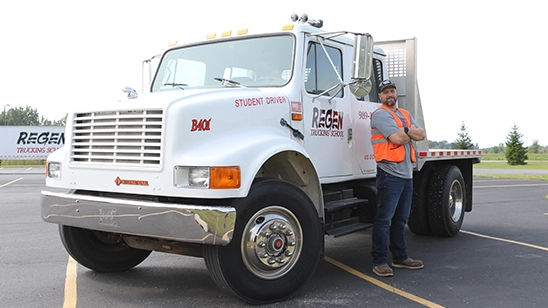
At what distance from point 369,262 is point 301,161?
6.35 feet

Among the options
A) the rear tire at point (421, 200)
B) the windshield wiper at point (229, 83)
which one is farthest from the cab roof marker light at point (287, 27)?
the rear tire at point (421, 200)

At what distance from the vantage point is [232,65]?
19.3 feet

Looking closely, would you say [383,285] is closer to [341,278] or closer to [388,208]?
[341,278]

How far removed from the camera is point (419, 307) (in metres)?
4.69

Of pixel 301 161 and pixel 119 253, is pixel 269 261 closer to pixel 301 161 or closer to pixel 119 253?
pixel 301 161

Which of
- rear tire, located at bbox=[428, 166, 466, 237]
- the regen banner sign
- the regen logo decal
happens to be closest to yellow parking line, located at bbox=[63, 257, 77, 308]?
the regen logo decal

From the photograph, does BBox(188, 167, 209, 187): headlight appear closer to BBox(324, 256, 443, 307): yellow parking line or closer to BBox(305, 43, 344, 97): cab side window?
BBox(305, 43, 344, 97): cab side window

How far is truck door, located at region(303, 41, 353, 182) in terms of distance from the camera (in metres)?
5.68

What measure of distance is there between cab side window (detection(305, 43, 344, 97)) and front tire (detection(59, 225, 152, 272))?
8.27 feet

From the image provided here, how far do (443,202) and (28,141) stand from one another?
33966 mm

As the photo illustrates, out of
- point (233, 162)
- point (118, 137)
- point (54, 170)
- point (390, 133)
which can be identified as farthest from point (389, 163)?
point (54, 170)

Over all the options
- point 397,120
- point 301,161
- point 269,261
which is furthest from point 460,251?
point 269,261

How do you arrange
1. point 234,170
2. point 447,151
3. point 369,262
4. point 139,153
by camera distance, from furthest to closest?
point 447,151 < point 369,262 < point 139,153 < point 234,170

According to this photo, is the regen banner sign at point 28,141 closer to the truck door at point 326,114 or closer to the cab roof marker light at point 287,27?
the truck door at point 326,114
